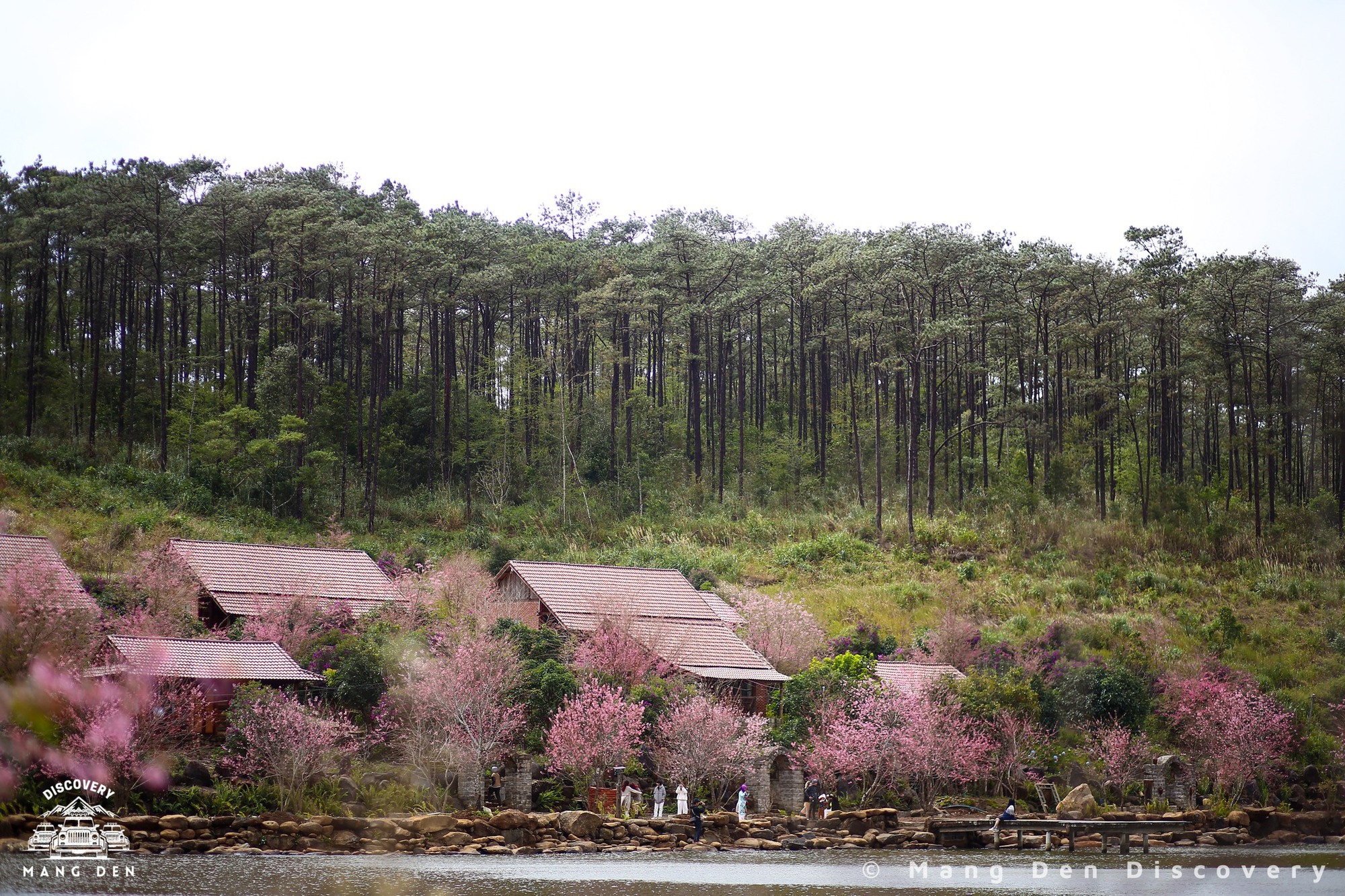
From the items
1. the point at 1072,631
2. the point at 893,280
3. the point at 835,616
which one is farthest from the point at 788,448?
the point at 1072,631

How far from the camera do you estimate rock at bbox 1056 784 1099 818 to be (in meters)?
35.1

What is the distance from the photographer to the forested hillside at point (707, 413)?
2021 inches

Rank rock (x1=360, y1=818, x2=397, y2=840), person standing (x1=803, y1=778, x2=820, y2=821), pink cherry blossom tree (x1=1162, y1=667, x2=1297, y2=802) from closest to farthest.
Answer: rock (x1=360, y1=818, x2=397, y2=840)
person standing (x1=803, y1=778, x2=820, y2=821)
pink cherry blossom tree (x1=1162, y1=667, x2=1297, y2=802)

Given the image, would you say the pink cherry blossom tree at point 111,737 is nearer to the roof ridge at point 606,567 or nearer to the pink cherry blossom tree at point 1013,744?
the roof ridge at point 606,567

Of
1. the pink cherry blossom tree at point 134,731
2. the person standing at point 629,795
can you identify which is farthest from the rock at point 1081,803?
the pink cherry blossom tree at point 134,731

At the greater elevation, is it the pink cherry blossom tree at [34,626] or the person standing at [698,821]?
the pink cherry blossom tree at [34,626]

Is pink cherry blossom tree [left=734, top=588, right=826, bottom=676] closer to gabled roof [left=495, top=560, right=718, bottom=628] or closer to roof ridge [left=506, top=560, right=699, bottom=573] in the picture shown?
gabled roof [left=495, top=560, right=718, bottom=628]

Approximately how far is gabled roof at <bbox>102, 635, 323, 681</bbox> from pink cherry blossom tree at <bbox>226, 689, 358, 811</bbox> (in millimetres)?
2076

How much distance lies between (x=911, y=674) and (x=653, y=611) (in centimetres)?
949

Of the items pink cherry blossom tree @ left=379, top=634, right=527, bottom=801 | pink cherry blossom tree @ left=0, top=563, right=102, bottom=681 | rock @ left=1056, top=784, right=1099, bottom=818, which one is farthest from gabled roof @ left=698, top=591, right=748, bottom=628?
pink cherry blossom tree @ left=0, top=563, right=102, bottom=681

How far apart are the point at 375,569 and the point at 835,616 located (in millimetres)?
18415

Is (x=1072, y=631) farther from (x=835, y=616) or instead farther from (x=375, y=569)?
(x=375, y=569)

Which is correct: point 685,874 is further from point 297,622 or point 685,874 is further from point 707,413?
point 707,413

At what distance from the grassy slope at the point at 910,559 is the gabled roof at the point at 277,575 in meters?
3.70
